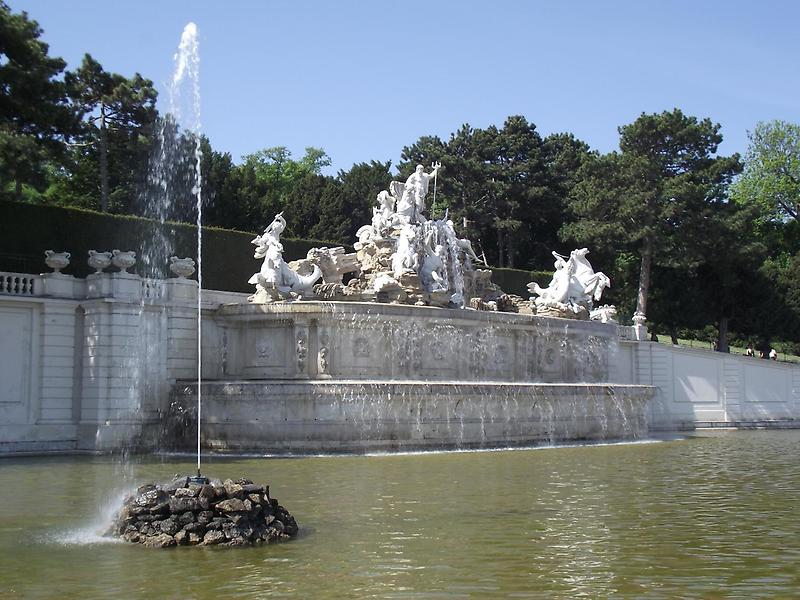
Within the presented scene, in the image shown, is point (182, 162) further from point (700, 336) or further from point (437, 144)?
point (700, 336)

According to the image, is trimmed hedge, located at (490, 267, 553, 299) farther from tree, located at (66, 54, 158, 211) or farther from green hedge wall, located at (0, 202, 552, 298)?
tree, located at (66, 54, 158, 211)

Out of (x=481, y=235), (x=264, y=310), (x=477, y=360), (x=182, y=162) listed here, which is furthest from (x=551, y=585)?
(x=481, y=235)

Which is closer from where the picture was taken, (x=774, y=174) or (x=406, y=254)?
(x=406, y=254)

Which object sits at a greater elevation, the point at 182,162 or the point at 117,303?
the point at 182,162

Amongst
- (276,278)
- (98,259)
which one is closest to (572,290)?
(276,278)

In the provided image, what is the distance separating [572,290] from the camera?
33.4m

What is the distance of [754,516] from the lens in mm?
11844

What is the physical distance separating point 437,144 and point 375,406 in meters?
34.2

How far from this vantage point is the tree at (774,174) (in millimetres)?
57938

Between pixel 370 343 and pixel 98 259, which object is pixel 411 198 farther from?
pixel 98 259

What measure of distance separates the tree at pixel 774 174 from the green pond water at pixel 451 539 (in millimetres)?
43391

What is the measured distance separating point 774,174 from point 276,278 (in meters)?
42.3

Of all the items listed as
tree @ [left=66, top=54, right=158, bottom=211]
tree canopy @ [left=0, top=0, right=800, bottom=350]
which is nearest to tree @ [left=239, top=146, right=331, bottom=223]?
tree canopy @ [left=0, top=0, right=800, bottom=350]

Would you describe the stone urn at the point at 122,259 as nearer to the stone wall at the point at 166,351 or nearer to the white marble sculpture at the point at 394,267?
the stone wall at the point at 166,351
